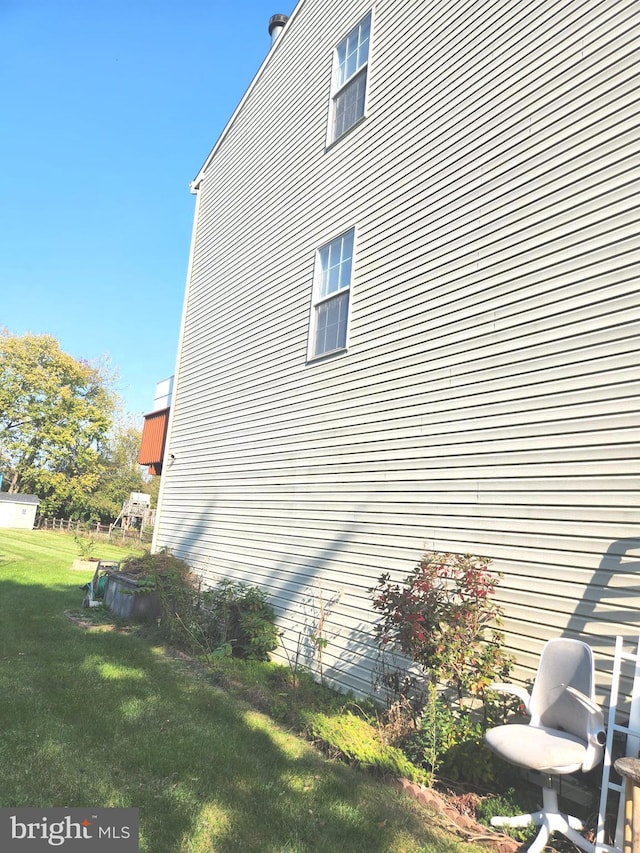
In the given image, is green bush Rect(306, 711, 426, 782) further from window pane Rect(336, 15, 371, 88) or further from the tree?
the tree

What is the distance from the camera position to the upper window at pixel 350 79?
7.34 m

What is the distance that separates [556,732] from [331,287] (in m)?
5.63

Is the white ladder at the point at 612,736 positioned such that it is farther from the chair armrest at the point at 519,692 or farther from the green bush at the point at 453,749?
the green bush at the point at 453,749

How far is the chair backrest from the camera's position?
10.3 feet

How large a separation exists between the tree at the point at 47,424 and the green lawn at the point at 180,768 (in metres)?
36.5

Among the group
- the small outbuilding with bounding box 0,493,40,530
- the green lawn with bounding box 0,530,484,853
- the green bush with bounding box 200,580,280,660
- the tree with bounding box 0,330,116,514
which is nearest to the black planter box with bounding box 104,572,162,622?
the green bush with bounding box 200,580,280,660

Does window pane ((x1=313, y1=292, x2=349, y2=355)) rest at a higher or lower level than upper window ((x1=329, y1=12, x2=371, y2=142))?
lower

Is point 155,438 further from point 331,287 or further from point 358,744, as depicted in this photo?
point 358,744

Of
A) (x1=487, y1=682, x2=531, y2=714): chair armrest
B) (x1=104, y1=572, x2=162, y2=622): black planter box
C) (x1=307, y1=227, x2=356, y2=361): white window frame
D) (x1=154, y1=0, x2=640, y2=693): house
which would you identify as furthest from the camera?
(x1=104, y1=572, x2=162, y2=622): black planter box

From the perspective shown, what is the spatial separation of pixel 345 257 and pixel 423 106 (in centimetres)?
189

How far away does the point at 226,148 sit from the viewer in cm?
1181

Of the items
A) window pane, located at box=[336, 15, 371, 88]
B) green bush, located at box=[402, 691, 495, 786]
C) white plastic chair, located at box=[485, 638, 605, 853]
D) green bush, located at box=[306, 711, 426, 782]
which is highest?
window pane, located at box=[336, 15, 371, 88]

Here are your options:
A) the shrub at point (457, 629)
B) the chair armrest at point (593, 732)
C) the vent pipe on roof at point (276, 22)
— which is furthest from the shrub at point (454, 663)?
the vent pipe on roof at point (276, 22)

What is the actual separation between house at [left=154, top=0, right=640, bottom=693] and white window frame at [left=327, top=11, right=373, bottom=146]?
0.05 m
